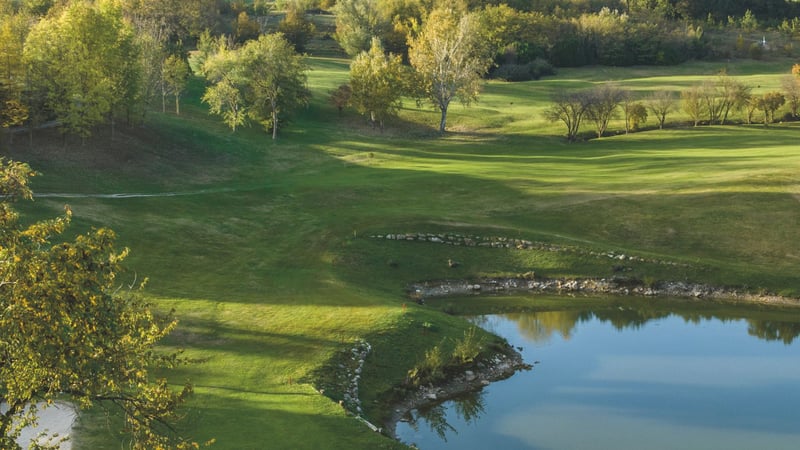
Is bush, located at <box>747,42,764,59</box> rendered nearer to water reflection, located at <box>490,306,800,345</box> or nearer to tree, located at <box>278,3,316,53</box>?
tree, located at <box>278,3,316,53</box>

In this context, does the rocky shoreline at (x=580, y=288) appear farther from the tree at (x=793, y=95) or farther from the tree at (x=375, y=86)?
the tree at (x=793, y=95)

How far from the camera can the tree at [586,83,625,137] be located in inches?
3752

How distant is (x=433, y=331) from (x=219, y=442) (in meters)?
16.0

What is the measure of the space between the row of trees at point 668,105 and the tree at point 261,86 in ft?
102

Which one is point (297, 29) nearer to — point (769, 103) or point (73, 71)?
point (769, 103)

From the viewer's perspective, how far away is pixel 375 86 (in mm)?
100938

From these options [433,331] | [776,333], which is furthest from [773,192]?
[433,331]

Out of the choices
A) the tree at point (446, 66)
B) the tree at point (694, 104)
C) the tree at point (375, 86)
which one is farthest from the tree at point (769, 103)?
the tree at point (375, 86)

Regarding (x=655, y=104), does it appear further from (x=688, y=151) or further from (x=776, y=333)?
(x=776, y=333)

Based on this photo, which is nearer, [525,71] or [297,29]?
[525,71]

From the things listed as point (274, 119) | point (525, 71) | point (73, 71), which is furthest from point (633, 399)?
point (525, 71)

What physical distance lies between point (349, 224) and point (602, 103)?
161 feet

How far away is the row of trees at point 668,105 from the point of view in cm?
9575

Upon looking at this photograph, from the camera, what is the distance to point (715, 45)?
160750mm
